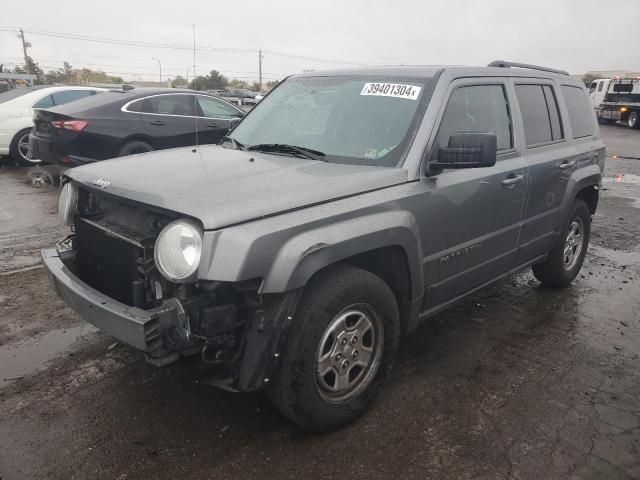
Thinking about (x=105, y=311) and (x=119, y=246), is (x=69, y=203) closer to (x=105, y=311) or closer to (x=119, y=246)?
(x=119, y=246)

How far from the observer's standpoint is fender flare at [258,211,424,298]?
2400 mm

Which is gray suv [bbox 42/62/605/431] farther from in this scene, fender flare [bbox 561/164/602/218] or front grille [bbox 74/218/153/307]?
fender flare [bbox 561/164/602/218]

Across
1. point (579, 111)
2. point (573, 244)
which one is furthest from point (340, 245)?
point (579, 111)

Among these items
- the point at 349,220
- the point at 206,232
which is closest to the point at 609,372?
the point at 349,220

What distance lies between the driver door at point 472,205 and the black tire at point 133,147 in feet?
19.5

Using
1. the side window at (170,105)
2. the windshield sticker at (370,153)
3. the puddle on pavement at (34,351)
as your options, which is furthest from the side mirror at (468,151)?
the side window at (170,105)

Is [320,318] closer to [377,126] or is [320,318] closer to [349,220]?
[349,220]

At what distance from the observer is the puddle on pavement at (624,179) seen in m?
11.6

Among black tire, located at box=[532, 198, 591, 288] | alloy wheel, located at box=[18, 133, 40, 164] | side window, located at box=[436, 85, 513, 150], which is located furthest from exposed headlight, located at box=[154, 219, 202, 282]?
alloy wheel, located at box=[18, 133, 40, 164]

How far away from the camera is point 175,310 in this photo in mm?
2377

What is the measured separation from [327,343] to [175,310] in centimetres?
80

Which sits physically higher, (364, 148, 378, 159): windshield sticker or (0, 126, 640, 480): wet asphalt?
(364, 148, 378, 159): windshield sticker

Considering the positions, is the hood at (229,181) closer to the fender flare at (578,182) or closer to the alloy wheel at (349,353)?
the alloy wheel at (349,353)

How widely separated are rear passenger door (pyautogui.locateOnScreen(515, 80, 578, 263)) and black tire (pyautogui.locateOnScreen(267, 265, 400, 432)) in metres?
1.75
